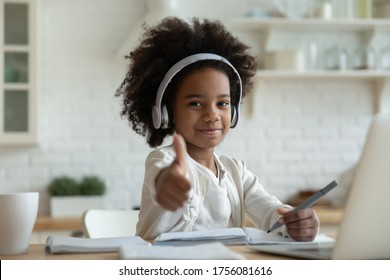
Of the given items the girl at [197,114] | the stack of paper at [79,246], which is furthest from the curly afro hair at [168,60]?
the stack of paper at [79,246]

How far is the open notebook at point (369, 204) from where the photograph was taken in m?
0.76

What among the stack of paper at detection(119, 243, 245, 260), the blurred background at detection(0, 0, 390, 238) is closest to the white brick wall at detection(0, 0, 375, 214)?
the blurred background at detection(0, 0, 390, 238)

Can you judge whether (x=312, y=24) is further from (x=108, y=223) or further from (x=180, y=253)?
(x=180, y=253)

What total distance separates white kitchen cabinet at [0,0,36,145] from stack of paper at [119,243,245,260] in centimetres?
230

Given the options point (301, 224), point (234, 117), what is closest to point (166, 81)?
point (234, 117)

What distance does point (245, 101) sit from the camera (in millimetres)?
3371

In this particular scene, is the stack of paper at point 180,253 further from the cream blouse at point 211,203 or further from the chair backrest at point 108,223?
the chair backrest at point 108,223

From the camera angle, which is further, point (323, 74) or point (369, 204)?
point (323, 74)

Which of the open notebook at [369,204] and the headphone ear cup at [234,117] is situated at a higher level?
the headphone ear cup at [234,117]

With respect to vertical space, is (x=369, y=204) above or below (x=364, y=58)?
below

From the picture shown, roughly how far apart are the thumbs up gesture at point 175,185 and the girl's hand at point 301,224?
1.34ft

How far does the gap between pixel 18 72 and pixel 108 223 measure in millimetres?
1681

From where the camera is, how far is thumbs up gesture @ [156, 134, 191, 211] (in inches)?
28.4

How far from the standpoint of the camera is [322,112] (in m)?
3.42
